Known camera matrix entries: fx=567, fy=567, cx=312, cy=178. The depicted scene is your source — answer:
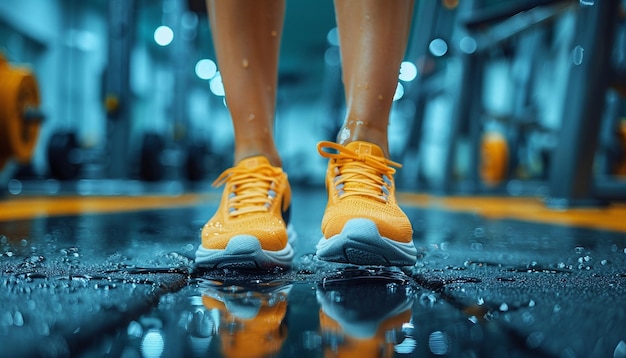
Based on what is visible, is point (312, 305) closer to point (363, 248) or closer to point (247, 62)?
point (363, 248)

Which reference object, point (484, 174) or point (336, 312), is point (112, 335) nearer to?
point (336, 312)

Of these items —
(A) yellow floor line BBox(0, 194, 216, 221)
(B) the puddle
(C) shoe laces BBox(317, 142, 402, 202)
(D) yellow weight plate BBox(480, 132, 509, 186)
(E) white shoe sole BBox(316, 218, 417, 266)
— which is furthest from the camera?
(D) yellow weight plate BBox(480, 132, 509, 186)

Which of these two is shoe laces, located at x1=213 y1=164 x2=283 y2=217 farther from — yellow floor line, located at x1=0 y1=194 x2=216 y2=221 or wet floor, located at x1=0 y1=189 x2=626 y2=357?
yellow floor line, located at x1=0 y1=194 x2=216 y2=221

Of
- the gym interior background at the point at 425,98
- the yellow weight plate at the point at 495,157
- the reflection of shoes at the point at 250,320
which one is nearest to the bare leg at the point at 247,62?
the reflection of shoes at the point at 250,320

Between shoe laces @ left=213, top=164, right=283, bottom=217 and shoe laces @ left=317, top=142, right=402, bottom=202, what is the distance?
0.30ft

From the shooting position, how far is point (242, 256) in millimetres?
700

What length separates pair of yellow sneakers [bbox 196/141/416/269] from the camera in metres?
0.69

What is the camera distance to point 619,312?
0.46m

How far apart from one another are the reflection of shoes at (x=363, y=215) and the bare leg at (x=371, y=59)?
0.04 m

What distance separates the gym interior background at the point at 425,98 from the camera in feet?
6.37

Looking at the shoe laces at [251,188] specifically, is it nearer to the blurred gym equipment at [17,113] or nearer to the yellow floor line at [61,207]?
the yellow floor line at [61,207]

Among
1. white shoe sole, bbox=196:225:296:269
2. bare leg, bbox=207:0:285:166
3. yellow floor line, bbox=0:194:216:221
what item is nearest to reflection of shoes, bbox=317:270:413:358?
white shoe sole, bbox=196:225:296:269

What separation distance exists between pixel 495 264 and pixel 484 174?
4.14 metres

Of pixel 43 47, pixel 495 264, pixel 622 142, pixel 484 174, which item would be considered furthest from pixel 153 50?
pixel 495 264
